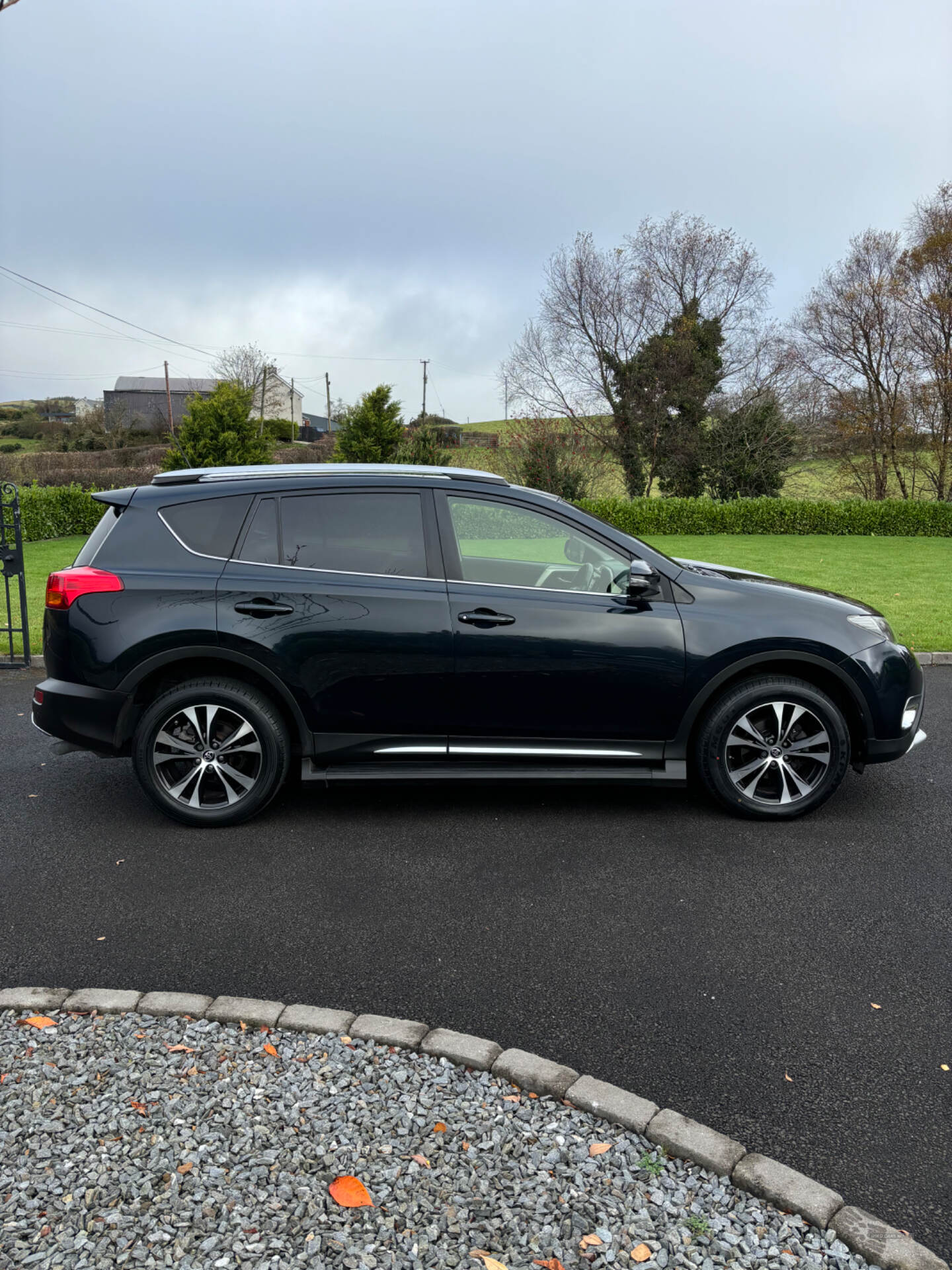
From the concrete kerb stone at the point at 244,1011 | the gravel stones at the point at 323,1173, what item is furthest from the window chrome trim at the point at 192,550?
the gravel stones at the point at 323,1173

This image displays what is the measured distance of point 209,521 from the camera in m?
4.86

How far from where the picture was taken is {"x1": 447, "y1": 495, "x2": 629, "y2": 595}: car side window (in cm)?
488

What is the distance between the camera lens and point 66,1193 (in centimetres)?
221

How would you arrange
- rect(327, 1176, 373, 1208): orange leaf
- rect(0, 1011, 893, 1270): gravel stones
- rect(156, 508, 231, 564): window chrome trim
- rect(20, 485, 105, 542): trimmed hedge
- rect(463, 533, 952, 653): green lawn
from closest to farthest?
1. rect(0, 1011, 893, 1270): gravel stones
2. rect(327, 1176, 373, 1208): orange leaf
3. rect(156, 508, 231, 564): window chrome trim
4. rect(463, 533, 952, 653): green lawn
5. rect(20, 485, 105, 542): trimmed hedge

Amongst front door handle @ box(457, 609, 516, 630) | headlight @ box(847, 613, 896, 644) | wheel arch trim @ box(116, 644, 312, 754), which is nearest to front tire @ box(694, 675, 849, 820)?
headlight @ box(847, 613, 896, 644)

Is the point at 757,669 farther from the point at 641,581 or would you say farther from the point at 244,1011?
the point at 244,1011

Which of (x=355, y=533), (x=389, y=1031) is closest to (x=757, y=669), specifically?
(x=355, y=533)

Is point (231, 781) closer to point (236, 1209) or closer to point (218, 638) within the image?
point (218, 638)

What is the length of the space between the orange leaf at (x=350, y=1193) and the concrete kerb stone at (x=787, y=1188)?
3.08 feet

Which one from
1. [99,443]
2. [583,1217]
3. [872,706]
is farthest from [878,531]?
[99,443]

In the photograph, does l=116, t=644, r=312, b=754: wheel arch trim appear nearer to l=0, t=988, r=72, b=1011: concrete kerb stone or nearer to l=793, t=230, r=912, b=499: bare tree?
l=0, t=988, r=72, b=1011: concrete kerb stone

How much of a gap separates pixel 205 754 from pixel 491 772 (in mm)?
1527

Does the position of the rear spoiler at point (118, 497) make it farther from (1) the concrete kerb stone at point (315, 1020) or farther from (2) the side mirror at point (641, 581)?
(1) the concrete kerb stone at point (315, 1020)

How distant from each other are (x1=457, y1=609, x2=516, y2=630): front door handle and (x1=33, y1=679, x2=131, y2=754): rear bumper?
1822mm
